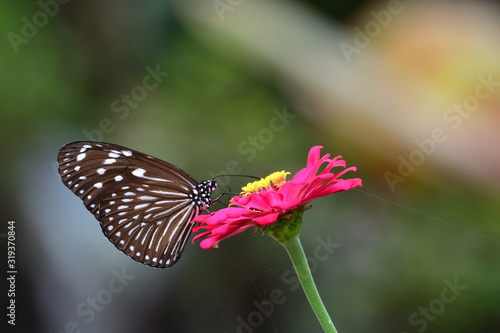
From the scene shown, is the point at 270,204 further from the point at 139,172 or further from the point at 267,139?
the point at 267,139

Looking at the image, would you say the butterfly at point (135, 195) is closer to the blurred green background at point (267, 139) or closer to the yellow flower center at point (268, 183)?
the yellow flower center at point (268, 183)

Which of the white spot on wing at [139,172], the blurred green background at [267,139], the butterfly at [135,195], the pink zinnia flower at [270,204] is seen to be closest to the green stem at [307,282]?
the pink zinnia flower at [270,204]

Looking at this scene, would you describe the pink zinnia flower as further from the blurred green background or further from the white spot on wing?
the blurred green background

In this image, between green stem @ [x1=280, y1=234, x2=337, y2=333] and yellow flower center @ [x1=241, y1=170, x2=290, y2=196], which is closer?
green stem @ [x1=280, y1=234, x2=337, y2=333]

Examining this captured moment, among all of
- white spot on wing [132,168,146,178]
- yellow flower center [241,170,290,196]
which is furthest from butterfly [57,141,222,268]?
yellow flower center [241,170,290,196]

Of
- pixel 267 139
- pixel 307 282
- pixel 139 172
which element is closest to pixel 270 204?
pixel 307 282
